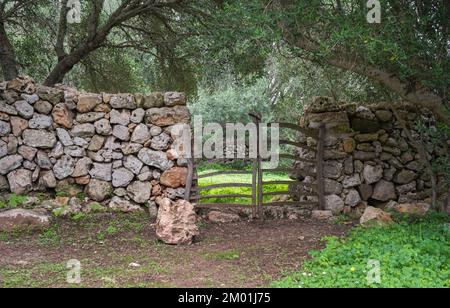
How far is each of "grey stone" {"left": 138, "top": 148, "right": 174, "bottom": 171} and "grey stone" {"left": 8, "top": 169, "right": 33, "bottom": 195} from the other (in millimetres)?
1958

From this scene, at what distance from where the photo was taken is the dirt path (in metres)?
5.30

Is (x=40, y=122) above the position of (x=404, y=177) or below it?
above

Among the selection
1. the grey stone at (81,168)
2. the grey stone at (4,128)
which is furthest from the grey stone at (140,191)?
the grey stone at (4,128)

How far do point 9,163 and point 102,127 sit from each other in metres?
A: 1.68

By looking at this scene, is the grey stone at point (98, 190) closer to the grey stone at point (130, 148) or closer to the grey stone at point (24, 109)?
the grey stone at point (130, 148)

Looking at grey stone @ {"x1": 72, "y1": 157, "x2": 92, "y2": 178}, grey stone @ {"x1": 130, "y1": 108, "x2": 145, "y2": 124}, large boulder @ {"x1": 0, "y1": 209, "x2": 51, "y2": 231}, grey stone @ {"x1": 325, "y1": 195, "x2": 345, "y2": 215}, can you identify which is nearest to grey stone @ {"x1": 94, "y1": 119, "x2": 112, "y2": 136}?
grey stone @ {"x1": 130, "y1": 108, "x2": 145, "y2": 124}

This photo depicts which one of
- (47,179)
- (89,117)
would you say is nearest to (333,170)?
(89,117)

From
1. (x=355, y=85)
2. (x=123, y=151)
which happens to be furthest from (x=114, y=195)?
(x=355, y=85)

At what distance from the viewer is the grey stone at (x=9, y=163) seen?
28.2 ft

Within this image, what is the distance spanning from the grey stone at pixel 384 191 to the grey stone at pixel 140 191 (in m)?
4.22

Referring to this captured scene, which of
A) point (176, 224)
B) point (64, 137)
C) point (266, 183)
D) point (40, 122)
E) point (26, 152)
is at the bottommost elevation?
point (176, 224)

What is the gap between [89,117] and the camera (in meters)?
8.94

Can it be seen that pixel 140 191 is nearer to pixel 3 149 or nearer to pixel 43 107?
pixel 43 107
